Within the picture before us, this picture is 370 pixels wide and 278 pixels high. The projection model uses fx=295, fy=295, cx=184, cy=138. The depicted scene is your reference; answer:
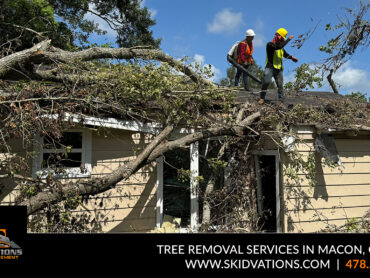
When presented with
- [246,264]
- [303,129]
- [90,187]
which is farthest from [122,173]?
[303,129]

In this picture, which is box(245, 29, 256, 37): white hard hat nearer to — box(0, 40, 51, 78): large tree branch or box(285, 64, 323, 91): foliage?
box(285, 64, 323, 91): foliage

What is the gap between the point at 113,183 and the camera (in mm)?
4629

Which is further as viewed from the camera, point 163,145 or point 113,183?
point 163,145

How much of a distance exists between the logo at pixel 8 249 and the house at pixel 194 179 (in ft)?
6.71

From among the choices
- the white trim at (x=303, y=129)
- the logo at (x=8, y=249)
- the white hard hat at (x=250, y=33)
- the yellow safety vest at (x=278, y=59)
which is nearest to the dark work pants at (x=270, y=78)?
the yellow safety vest at (x=278, y=59)

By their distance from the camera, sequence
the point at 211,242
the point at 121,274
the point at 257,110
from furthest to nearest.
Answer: the point at 257,110 → the point at 211,242 → the point at 121,274

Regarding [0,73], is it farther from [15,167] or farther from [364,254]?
[364,254]

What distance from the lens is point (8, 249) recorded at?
3535 mm

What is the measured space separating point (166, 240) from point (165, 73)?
3.05 meters

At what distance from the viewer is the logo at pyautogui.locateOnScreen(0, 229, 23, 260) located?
11.4 feet

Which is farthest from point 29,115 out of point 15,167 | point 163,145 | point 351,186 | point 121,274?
point 351,186

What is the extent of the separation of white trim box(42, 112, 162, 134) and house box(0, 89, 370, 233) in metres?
0.02

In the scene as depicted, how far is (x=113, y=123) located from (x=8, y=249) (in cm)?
274

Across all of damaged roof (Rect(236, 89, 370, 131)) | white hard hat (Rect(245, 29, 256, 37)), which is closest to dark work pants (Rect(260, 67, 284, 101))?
A: damaged roof (Rect(236, 89, 370, 131))
